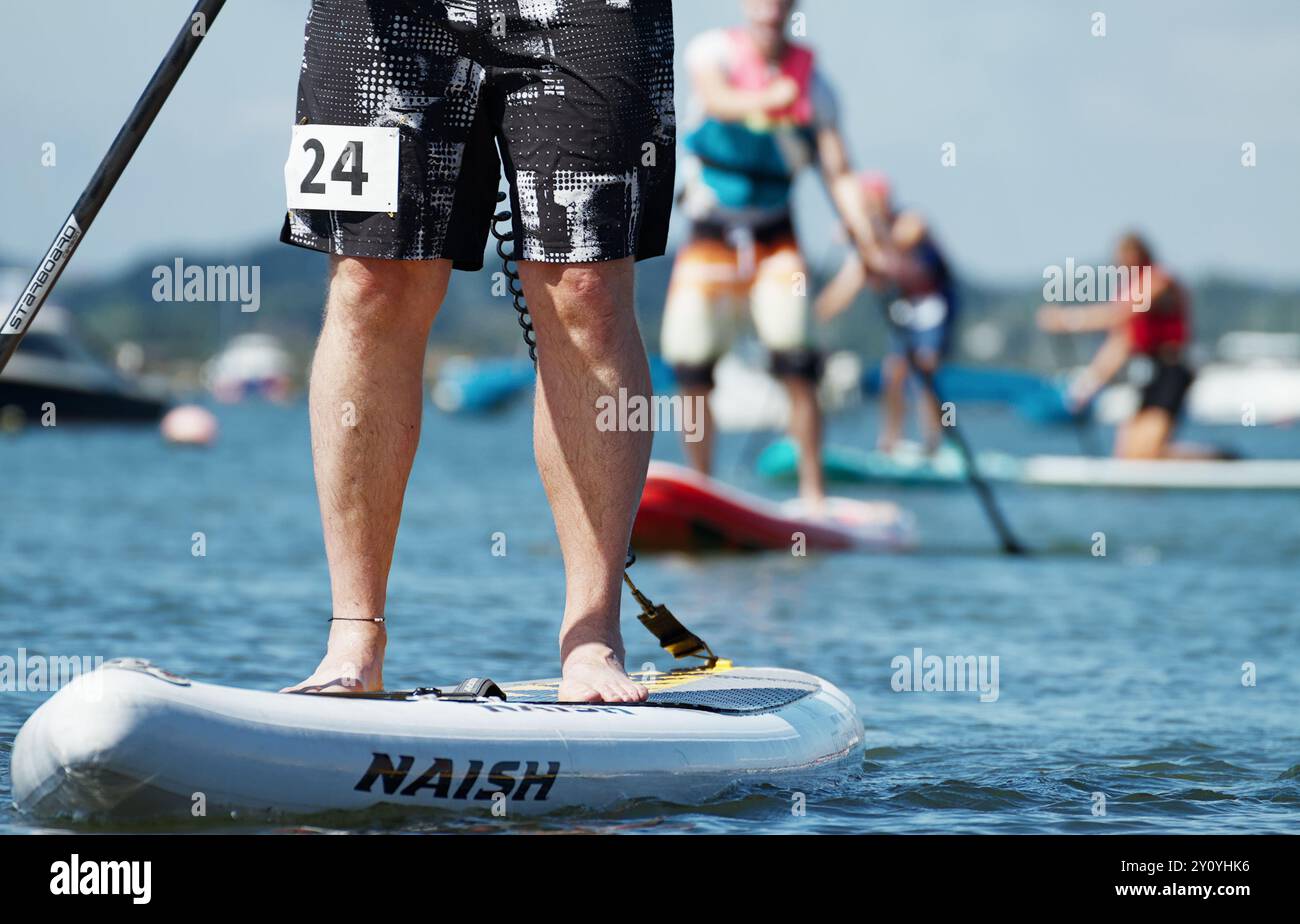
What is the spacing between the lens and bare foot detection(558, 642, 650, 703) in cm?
335

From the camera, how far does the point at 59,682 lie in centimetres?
438

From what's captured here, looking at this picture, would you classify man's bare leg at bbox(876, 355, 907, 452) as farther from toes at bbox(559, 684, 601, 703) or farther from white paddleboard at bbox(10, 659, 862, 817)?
toes at bbox(559, 684, 601, 703)

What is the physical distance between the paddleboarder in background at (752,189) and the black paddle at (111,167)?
4.90 metres

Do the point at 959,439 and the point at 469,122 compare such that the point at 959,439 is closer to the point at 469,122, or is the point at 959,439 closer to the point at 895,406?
the point at 895,406

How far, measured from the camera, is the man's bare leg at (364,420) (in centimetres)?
331

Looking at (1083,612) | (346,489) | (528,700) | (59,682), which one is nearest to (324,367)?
(346,489)

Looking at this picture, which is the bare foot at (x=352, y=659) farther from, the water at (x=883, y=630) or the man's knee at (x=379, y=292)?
the man's knee at (x=379, y=292)

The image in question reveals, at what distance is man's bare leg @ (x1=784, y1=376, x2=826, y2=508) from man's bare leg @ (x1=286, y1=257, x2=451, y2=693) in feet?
17.0

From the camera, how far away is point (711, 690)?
3666 millimetres

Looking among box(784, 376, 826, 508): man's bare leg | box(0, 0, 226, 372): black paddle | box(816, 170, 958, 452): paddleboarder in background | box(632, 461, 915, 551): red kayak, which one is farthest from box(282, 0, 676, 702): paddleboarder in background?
box(816, 170, 958, 452): paddleboarder in background

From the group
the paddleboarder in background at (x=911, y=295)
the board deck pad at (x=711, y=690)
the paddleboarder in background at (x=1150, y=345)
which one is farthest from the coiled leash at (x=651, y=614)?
the paddleboarder in background at (x=911, y=295)

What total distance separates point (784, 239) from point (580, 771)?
5.39m

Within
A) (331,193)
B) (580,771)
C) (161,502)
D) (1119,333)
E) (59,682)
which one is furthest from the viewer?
(1119,333)
